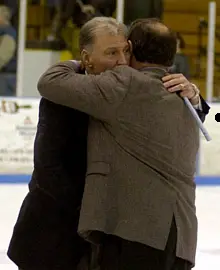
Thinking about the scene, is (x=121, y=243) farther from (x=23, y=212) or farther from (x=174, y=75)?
(x=174, y=75)

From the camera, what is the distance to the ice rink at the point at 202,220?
291 cm

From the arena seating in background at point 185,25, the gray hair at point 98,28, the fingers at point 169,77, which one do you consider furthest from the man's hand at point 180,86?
the arena seating in background at point 185,25

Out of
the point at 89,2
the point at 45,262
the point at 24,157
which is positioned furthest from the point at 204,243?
the point at 89,2

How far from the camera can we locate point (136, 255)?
1416 millimetres

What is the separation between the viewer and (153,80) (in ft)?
4.67

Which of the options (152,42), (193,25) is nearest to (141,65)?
(152,42)

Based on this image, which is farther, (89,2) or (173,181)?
(89,2)

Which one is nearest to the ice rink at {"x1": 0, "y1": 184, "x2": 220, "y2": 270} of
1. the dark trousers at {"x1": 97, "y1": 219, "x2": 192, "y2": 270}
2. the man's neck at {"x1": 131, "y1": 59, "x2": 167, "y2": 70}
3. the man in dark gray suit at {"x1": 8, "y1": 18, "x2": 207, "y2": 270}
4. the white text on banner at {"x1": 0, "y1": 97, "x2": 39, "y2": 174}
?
the white text on banner at {"x1": 0, "y1": 97, "x2": 39, "y2": 174}

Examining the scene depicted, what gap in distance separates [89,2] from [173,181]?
5.13m

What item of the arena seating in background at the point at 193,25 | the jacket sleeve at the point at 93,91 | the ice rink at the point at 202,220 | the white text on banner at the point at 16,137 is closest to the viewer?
the jacket sleeve at the point at 93,91

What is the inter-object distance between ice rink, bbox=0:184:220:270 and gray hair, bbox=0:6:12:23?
5.28 ft

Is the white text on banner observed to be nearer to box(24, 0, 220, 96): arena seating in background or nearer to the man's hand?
box(24, 0, 220, 96): arena seating in background

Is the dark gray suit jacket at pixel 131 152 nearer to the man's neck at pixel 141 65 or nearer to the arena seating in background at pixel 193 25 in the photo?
the man's neck at pixel 141 65

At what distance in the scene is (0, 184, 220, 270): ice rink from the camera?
2912mm
